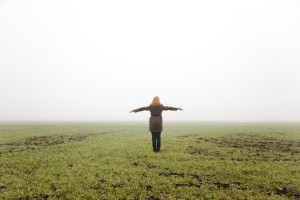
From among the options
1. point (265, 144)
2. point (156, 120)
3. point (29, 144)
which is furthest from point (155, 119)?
point (29, 144)

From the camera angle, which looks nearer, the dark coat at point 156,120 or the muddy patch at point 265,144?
the dark coat at point 156,120

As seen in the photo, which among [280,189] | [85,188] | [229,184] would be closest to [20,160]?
[85,188]

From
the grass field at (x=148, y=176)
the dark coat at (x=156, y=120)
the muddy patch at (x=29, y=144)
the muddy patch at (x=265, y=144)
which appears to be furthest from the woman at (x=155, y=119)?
the muddy patch at (x=29, y=144)

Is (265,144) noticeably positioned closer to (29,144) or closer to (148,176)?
(148,176)


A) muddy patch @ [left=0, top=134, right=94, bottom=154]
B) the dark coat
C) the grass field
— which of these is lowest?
the grass field

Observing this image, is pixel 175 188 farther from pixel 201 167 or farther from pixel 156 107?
pixel 156 107

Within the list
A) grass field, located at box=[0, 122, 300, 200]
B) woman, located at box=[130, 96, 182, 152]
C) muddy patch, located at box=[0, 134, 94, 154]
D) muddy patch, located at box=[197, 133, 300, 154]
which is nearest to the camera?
grass field, located at box=[0, 122, 300, 200]

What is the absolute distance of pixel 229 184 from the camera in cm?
1241

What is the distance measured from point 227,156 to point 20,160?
15295 mm

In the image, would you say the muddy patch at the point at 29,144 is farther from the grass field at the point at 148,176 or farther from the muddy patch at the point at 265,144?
the muddy patch at the point at 265,144

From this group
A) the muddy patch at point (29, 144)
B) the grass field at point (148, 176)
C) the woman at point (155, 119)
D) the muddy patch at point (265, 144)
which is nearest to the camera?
the grass field at point (148, 176)

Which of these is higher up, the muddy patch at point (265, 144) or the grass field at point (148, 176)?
the grass field at point (148, 176)

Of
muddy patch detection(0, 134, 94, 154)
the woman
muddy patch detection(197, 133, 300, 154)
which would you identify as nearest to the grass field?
the woman

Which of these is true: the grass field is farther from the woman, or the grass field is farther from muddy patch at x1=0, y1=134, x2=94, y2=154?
muddy patch at x1=0, y1=134, x2=94, y2=154
